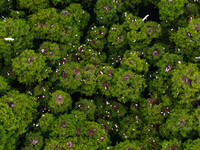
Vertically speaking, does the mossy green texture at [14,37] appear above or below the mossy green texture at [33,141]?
above

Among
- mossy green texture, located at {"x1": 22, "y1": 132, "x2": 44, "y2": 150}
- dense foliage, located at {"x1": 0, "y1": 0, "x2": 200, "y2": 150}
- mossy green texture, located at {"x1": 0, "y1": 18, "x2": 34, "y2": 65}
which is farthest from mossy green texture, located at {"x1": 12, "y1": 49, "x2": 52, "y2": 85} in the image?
mossy green texture, located at {"x1": 22, "y1": 132, "x2": 44, "y2": 150}

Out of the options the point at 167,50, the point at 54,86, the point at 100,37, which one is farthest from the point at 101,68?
the point at 167,50

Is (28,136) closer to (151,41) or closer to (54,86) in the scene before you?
(54,86)

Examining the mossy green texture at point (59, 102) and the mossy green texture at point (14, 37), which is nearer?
the mossy green texture at point (59, 102)

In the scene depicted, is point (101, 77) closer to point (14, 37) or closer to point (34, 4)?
point (14, 37)

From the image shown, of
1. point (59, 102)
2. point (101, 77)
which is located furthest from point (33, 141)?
point (101, 77)

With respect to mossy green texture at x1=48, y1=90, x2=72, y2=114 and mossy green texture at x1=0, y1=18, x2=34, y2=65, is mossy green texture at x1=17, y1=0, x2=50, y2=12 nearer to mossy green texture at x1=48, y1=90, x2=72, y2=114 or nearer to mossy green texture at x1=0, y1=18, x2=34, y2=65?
mossy green texture at x1=0, y1=18, x2=34, y2=65

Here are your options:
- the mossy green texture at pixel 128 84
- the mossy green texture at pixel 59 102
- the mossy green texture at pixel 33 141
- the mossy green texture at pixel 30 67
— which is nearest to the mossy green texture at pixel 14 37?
the mossy green texture at pixel 30 67

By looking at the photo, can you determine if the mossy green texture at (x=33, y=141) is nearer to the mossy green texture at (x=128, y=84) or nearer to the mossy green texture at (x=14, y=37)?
the mossy green texture at (x=14, y=37)
